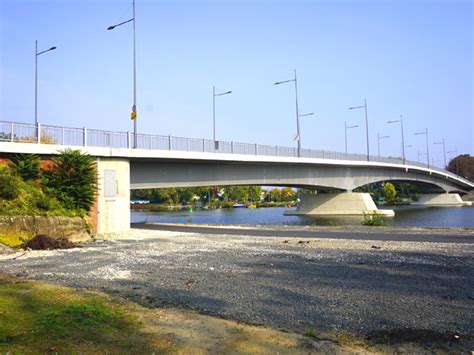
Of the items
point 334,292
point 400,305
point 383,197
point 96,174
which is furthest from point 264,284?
point 383,197

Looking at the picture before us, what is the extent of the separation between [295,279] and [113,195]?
19.1 meters

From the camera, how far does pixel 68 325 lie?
6953 mm

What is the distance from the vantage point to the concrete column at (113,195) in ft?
90.6

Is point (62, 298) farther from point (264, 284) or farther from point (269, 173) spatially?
point (269, 173)

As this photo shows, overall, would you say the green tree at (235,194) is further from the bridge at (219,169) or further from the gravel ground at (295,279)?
the gravel ground at (295,279)

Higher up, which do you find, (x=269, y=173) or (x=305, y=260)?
(x=269, y=173)

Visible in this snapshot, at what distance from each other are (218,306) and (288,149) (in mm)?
39204

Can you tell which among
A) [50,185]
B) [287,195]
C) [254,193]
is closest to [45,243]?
[50,185]

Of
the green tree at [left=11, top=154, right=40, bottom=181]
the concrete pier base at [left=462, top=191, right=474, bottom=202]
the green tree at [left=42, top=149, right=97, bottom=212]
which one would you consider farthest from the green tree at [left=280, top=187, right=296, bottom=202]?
the green tree at [left=11, top=154, right=40, bottom=181]

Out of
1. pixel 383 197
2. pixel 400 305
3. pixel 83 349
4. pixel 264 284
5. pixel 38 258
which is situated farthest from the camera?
pixel 383 197

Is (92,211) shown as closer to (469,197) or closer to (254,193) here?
(469,197)

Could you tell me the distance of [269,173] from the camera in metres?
45.6

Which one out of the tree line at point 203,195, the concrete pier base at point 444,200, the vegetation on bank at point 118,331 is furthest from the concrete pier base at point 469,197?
the vegetation on bank at point 118,331

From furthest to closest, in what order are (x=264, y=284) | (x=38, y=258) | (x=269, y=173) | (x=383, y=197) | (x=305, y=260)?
(x=383, y=197), (x=269, y=173), (x=38, y=258), (x=305, y=260), (x=264, y=284)
